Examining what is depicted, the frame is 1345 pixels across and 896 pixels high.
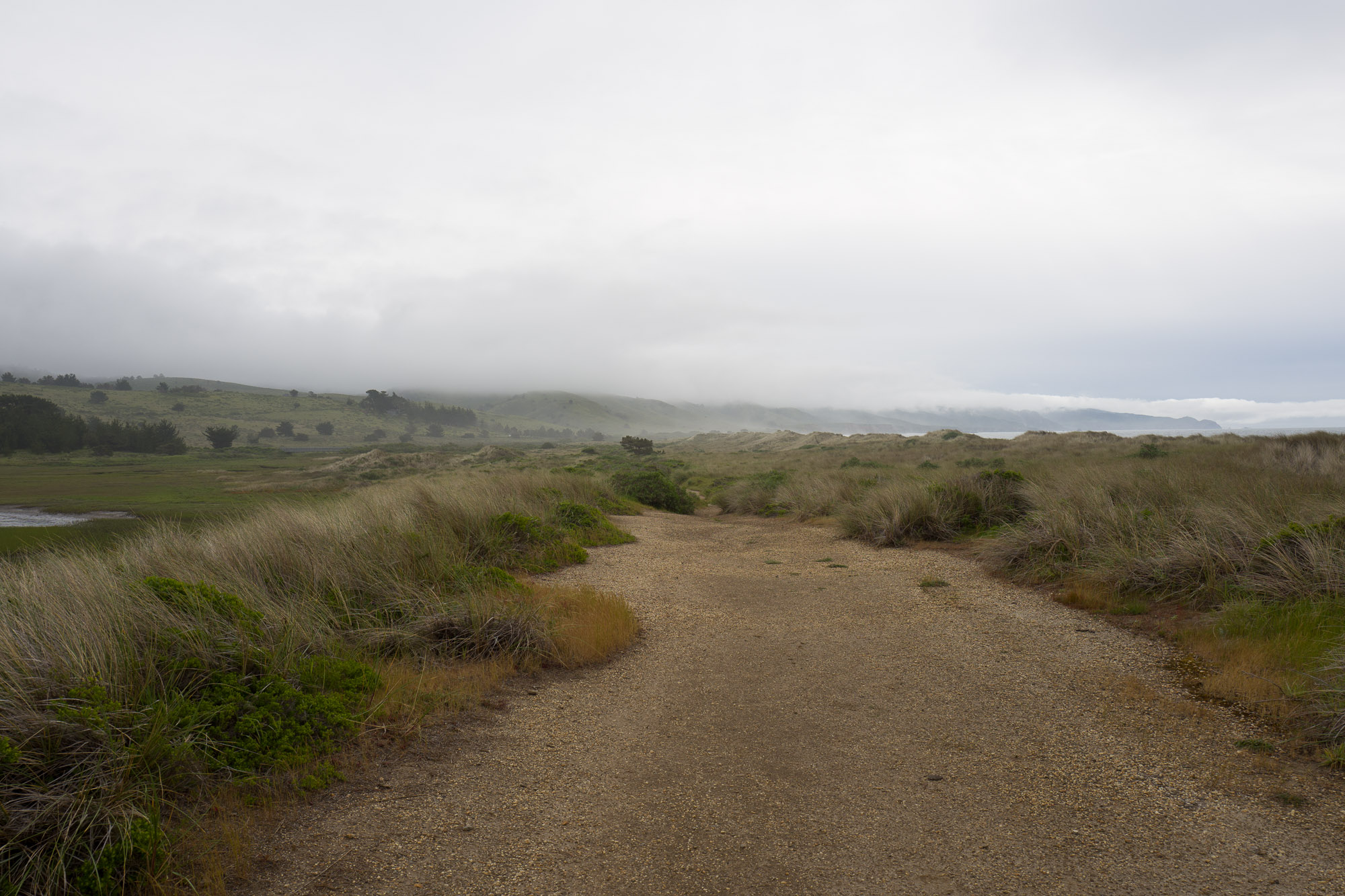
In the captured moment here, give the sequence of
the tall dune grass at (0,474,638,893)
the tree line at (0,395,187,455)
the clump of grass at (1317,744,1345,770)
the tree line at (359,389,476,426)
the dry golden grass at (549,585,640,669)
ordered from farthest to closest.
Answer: the tree line at (359,389,476,426)
the tree line at (0,395,187,455)
the dry golden grass at (549,585,640,669)
the clump of grass at (1317,744,1345,770)
the tall dune grass at (0,474,638,893)

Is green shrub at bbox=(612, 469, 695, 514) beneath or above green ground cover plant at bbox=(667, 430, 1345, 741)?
beneath

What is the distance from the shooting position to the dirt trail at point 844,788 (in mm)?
2932

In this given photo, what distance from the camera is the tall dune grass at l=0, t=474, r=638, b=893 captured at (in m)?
2.70

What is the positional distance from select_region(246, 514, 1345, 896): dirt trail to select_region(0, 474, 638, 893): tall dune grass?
632 mm

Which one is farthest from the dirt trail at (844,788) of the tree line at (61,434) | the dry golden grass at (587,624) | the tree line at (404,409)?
the tree line at (404,409)

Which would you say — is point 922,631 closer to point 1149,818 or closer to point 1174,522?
point 1149,818

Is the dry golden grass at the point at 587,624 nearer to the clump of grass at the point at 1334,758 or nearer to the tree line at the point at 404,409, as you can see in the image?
the clump of grass at the point at 1334,758

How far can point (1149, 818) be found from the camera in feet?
10.8

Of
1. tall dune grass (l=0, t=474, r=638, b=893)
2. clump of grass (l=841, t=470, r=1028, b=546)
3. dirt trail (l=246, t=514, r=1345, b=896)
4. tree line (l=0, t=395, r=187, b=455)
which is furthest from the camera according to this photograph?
tree line (l=0, t=395, r=187, b=455)

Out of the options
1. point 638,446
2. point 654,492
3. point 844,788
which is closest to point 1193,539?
point 844,788

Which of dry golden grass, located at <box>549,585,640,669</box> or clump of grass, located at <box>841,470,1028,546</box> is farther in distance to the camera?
clump of grass, located at <box>841,470,1028,546</box>

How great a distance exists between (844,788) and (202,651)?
14.9ft

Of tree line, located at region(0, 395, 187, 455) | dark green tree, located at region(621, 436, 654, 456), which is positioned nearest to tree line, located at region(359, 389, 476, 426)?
tree line, located at region(0, 395, 187, 455)

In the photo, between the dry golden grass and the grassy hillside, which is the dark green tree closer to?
the grassy hillside
